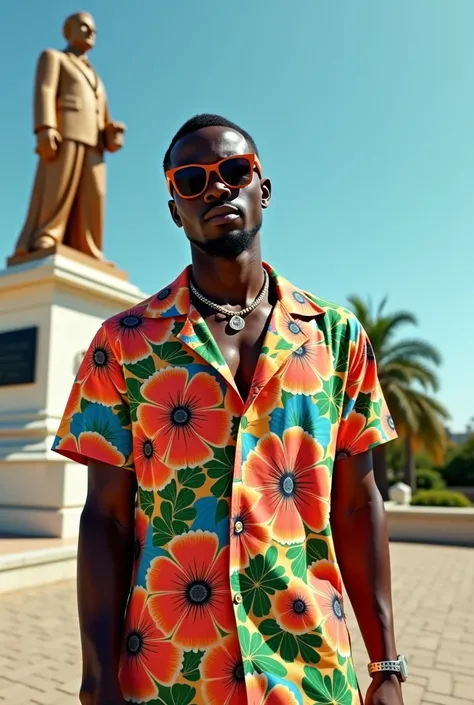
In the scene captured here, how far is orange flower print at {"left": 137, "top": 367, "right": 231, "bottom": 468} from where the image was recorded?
1.23m

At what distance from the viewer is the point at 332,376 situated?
134 cm

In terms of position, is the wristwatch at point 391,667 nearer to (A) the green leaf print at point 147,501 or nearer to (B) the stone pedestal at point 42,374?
(A) the green leaf print at point 147,501

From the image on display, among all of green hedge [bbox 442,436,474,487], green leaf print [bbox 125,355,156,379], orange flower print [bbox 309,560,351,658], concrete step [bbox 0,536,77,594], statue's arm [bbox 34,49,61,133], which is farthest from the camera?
green hedge [bbox 442,436,474,487]

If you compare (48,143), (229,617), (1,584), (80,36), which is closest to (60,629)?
(1,584)

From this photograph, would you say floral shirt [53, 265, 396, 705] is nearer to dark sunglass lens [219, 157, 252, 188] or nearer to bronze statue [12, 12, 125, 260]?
dark sunglass lens [219, 157, 252, 188]

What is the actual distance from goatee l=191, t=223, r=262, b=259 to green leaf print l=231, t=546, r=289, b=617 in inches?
27.2

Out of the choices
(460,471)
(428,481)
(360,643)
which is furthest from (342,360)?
(460,471)

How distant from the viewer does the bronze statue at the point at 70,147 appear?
25.7 feet

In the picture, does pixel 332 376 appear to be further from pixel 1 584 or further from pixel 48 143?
pixel 48 143

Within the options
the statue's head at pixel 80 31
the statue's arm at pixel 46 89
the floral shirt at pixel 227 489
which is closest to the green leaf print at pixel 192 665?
the floral shirt at pixel 227 489

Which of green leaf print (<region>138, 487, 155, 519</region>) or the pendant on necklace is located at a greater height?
the pendant on necklace

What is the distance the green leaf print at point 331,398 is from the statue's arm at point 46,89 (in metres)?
7.63

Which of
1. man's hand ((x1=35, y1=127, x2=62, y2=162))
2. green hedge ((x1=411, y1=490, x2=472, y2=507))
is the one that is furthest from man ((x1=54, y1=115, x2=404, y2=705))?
green hedge ((x1=411, y1=490, x2=472, y2=507))

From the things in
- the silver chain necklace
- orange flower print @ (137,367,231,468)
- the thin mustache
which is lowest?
orange flower print @ (137,367,231,468)
